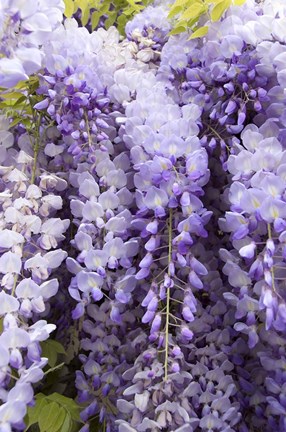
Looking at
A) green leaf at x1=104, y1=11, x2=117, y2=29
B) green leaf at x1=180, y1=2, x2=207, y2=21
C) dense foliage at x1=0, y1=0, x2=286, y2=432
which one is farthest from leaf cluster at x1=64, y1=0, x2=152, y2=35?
green leaf at x1=180, y1=2, x2=207, y2=21

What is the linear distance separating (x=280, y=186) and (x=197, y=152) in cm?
14

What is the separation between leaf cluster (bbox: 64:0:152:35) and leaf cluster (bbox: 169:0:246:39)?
0.21 metres

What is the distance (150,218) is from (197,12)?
0.39 metres

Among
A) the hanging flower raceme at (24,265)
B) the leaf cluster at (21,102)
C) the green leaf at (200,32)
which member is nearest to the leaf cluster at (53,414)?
the hanging flower raceme at (24,265)

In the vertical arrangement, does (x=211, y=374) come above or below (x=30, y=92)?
below

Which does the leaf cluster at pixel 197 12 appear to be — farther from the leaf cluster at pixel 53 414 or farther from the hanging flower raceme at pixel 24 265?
the leaf cluster at pixel 53 414

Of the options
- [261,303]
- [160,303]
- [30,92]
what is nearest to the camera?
[261,303]

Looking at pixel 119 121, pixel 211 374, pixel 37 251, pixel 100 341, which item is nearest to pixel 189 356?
pixel 211 374

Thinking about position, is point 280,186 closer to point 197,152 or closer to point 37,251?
point 197,152

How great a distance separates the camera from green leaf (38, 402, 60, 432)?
3.50 feet

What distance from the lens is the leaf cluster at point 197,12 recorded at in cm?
113

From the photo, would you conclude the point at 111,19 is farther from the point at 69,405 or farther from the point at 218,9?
the point at 69,405

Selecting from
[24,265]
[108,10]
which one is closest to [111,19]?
[108,10]

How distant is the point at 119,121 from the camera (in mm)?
1117
